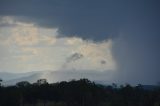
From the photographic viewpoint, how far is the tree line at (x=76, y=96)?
12750cm

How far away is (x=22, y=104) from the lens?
437ft

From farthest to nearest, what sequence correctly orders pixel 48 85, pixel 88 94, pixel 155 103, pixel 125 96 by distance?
1. pixel 48 85
2. pixel 125 96
3. pixel 88 94
4. pixel 155 103

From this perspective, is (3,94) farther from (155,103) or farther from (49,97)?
(155,103)

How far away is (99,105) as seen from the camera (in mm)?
133250

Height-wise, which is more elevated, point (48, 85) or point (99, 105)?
point (48, 85)

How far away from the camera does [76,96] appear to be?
135 m

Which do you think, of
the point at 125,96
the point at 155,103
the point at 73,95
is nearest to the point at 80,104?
the point at 73,95

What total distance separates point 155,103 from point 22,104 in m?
37.8

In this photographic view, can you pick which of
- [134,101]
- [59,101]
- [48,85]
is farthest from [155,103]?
[48,85]

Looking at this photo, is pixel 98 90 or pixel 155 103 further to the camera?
pixel 98 90

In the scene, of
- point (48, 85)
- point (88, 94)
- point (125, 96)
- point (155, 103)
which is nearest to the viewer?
point (155, 103)

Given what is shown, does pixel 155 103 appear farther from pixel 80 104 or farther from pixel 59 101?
pixel 59 101

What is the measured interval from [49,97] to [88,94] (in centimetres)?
2070

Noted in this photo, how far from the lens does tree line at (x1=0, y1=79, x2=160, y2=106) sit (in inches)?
5020
